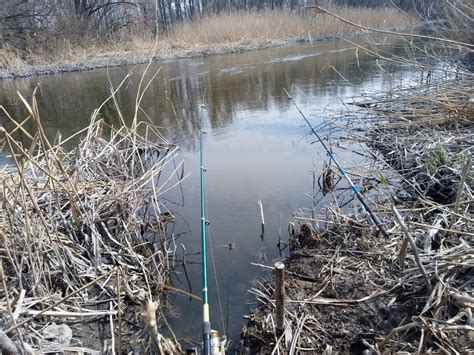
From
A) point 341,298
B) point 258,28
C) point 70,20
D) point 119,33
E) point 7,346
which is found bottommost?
point 341,298

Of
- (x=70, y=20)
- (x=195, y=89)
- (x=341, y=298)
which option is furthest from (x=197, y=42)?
(x=341, y=298)

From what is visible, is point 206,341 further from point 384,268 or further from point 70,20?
point 70,20

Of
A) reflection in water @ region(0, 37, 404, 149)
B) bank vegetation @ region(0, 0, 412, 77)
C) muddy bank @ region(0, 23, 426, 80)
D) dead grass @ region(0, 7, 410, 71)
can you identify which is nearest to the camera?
reflection in water @ region(0, 37, 404, 149)

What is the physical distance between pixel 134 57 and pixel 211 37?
3.91 m

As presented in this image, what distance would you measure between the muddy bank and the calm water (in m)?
0.96

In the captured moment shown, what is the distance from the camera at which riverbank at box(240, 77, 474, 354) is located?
179 cm

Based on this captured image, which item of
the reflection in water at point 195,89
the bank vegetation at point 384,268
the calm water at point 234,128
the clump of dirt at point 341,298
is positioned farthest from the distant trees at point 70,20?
the clump of dirt at point 341,298

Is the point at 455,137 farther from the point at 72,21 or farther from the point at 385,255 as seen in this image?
the point at 72,21

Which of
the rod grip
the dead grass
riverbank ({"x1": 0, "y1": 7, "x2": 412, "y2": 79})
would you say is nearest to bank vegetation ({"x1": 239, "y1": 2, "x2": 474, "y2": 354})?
the rod grip

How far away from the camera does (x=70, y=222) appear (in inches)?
106

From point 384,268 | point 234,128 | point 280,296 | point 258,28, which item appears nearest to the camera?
point 280,296

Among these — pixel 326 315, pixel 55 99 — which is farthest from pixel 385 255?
pixel 55 99

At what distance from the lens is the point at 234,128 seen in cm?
584

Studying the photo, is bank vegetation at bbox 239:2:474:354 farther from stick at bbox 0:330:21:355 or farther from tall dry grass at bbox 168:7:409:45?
tall dry grass at bbox 168:7:409:45
